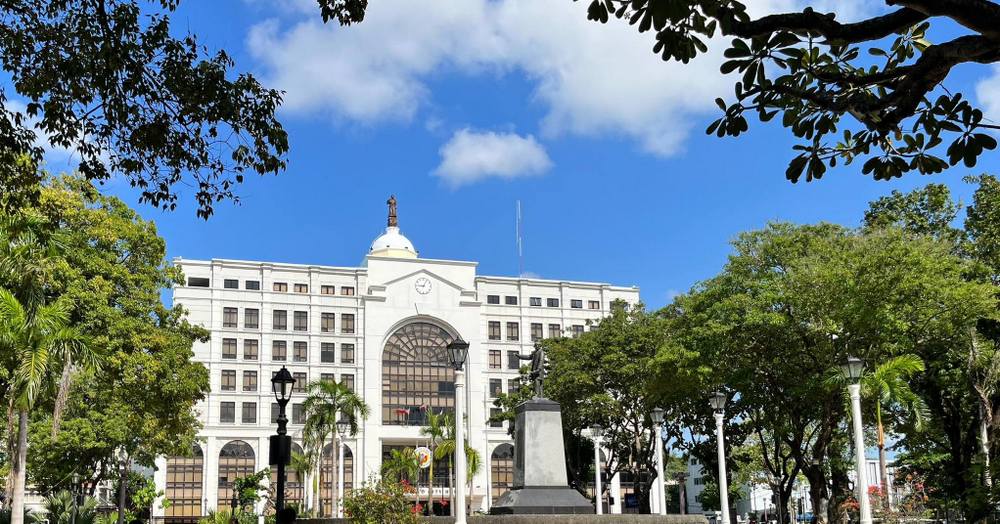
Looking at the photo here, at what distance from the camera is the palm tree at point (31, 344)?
1956 cm

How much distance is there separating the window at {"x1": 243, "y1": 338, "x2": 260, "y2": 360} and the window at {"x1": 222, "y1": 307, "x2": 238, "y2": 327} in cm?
163

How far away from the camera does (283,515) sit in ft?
47.8

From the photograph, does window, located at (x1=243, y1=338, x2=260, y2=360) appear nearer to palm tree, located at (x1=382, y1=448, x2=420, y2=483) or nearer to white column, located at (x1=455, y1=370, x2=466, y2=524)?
palm tree, located at (x1=382, y1=448, x2=420, y2=483)

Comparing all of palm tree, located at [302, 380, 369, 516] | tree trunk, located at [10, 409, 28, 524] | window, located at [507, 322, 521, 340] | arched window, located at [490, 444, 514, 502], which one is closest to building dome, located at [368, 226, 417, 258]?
window, located at [507, 322, 521, 340]

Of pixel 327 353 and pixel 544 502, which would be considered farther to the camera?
pixel 327 353

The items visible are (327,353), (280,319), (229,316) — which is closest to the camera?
(229,316)

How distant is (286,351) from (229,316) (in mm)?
4830

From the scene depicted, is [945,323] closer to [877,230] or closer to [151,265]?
[877,230]

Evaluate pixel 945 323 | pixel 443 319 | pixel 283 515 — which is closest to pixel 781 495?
pixel 945 323

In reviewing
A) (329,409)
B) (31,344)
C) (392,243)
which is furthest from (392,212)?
(31,344)

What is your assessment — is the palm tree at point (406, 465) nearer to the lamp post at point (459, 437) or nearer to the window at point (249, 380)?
the window at point (249, 380)

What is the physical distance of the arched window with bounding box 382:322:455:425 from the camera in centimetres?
6769

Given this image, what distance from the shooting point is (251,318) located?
6750 centimetres

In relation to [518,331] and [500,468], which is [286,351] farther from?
[500,468]
